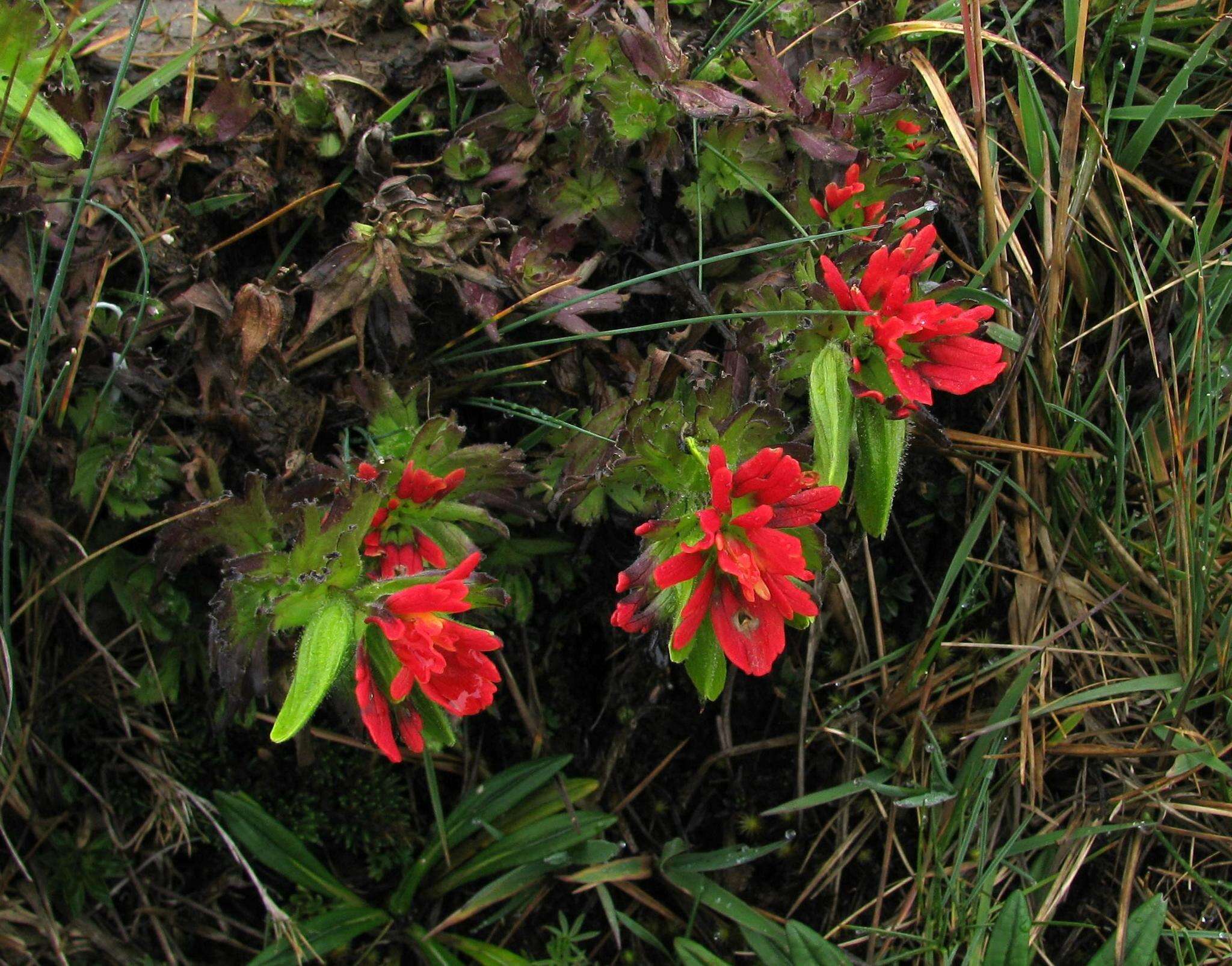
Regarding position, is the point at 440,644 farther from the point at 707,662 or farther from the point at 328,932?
the point at 328,932

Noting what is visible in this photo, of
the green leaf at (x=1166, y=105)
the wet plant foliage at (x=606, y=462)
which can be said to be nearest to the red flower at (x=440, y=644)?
the wet plant foliage at (x=606, y=462)

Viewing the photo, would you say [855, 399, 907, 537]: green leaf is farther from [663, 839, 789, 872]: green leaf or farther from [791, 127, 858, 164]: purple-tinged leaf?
[663, 839, 789, 872]: green leaf

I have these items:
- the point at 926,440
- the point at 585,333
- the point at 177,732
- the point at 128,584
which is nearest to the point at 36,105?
the point at 128,584

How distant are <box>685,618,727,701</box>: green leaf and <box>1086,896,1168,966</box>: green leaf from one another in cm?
97

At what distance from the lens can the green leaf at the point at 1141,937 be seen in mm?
1848

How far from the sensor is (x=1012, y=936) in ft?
6.02

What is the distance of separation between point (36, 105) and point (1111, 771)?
220cm

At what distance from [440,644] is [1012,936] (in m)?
1.18

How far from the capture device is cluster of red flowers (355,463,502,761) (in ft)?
4.44

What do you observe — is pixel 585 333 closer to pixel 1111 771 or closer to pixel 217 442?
pixel 217 442

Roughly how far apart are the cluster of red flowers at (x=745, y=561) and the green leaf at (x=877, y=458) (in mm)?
155

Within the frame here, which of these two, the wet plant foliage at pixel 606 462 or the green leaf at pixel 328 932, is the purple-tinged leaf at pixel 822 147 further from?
the green leaf at pixel 328 932

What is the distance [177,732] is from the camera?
198 cm

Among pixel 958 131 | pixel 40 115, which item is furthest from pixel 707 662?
pixel 40 115
